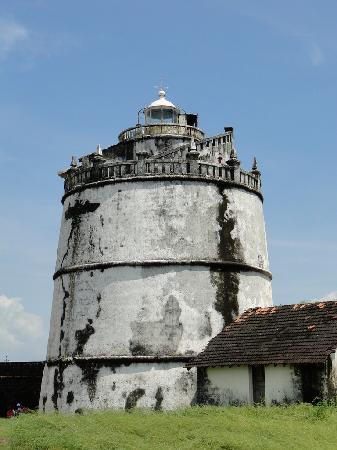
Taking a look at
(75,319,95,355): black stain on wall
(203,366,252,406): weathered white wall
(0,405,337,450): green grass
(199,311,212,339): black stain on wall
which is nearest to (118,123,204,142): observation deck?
(199,311,212,339): black stain on wall

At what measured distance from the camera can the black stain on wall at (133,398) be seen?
1834 cm

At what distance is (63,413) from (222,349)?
16.5ft

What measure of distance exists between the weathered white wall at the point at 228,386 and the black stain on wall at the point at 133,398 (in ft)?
5.83

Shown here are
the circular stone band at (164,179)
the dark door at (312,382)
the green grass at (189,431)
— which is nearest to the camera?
the green grass at (189,431)

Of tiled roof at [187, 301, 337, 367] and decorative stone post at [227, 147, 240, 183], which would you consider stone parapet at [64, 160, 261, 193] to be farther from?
tiled roof at [187, 301, 337, 367]

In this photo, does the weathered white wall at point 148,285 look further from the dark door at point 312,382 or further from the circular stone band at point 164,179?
the dark door at point 312,382

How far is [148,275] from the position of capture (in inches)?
754

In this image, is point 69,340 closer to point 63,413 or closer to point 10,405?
point 63,413

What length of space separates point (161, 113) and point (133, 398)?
10247 mm

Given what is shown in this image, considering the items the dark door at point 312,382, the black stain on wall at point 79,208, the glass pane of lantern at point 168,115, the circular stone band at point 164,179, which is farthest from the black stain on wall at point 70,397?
the glass pane of lantern at point 168,115

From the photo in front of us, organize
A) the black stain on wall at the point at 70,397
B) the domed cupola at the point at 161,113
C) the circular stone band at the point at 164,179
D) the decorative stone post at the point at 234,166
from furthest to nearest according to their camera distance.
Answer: the domed cupola at the point at 161,113
the decorative stone post at the point at 234,166
the circular stone band at the point at 164,179
the black stain on wall at the point at 70,397

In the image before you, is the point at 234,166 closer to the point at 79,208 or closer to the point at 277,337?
the point at 79,208

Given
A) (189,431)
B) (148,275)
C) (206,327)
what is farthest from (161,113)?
(189,431)

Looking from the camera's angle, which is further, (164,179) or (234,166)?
(234,166)
